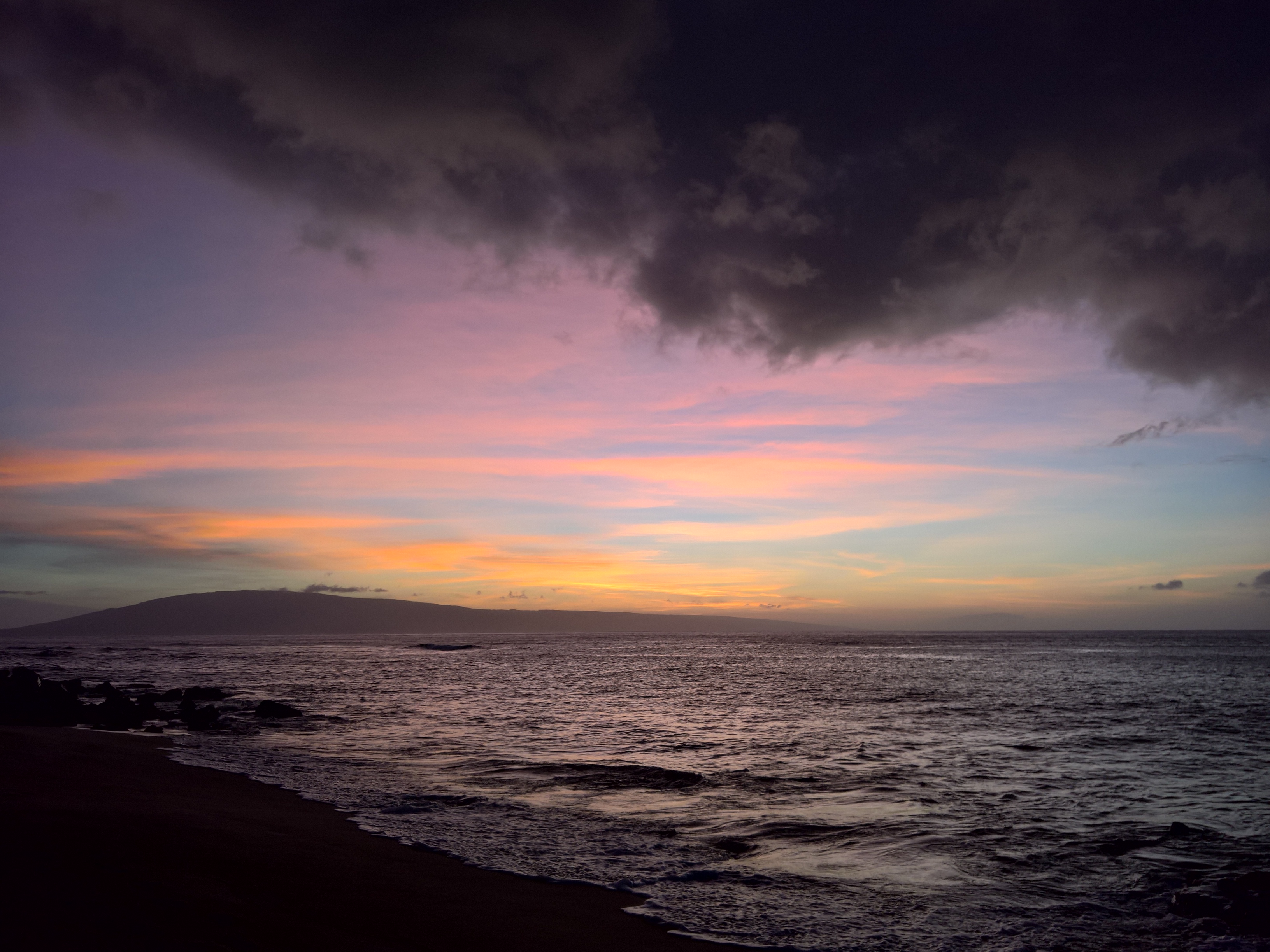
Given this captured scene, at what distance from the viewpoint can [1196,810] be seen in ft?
46.2

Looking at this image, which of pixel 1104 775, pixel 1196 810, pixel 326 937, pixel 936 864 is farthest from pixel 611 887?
pixel 1104 775

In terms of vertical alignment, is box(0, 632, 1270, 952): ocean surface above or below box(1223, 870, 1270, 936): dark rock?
below

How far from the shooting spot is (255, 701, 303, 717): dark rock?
96.5 feet

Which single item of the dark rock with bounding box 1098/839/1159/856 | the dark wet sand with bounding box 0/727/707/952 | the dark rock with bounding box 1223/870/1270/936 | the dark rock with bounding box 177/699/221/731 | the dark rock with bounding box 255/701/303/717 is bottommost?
the dark rock with bounding box 255/701/303/717

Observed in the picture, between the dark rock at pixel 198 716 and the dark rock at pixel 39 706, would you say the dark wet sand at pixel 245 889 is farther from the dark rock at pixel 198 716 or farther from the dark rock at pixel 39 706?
the dark rock at pixel 39 706

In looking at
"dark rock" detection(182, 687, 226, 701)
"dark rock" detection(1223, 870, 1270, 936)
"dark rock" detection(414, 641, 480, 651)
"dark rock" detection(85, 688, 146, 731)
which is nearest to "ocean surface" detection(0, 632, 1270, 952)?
"dark rock" detection(1223, 870, 1270, 936)

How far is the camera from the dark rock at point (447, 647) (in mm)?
137250

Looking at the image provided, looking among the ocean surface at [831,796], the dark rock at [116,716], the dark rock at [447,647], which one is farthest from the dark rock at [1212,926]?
the dark rock at [447,647]

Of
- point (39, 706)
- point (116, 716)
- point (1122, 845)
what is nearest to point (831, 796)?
point (1122, 845)

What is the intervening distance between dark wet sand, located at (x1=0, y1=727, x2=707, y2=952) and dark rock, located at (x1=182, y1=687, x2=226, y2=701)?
1062 inches

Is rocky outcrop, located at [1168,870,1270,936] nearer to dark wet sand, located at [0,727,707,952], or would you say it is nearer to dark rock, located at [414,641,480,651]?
dark wet sand, located at [0,727,707,952]

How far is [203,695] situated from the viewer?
3706 centimetres

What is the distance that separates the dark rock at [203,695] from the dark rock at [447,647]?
99.5 meters

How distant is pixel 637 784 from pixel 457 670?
55422mm
